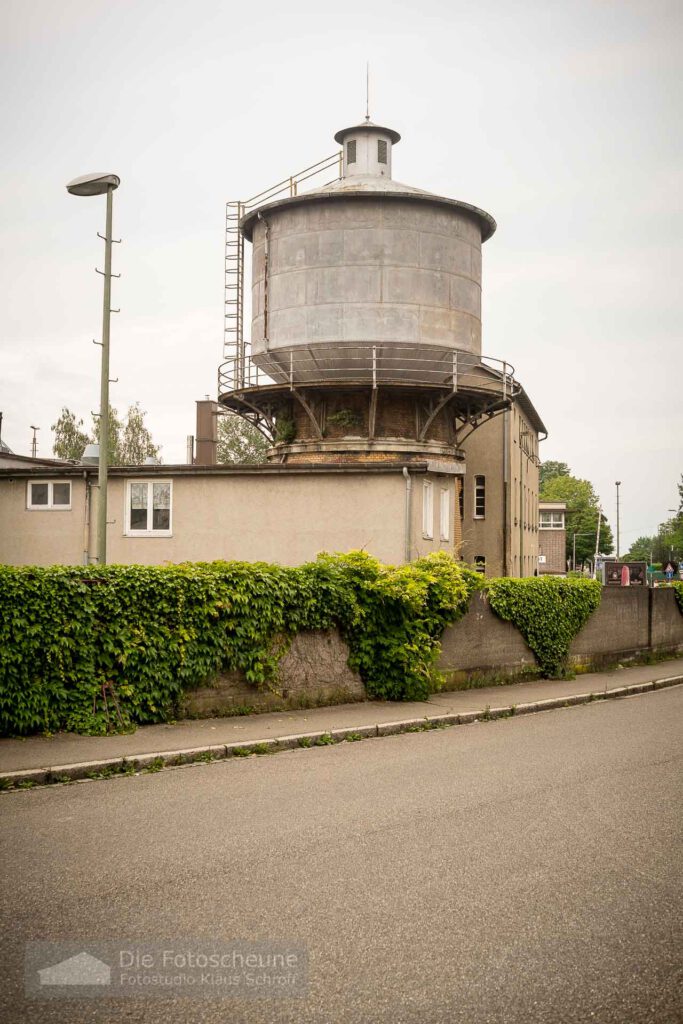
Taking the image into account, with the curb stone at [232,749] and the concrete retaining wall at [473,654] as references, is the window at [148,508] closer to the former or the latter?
the concrete retaining wall at [473,654]

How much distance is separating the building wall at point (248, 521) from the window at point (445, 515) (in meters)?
2.60

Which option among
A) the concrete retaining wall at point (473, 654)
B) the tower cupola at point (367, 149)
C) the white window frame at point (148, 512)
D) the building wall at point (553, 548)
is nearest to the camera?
the concrete retaining wall at point (473, 654)

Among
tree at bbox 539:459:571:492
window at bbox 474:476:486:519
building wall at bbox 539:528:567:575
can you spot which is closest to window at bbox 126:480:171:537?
window at bbox 474:476:486:519

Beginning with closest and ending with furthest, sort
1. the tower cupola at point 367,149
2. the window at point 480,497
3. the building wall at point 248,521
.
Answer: the building wall at point 248,521
the tower cupola at point 367,149
the window at point 480,497

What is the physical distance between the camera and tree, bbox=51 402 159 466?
253 feet

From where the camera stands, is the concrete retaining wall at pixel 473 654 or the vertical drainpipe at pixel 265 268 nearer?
the concrete retaining wall at pixel 473 654

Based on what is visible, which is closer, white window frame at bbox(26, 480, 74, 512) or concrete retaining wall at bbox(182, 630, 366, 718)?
concrete retaining wall at bbox(182, 630, 366, 718)

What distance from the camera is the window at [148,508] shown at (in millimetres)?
26188

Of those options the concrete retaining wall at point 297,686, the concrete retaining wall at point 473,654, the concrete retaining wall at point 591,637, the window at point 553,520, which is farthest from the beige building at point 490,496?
the window at point 553,520

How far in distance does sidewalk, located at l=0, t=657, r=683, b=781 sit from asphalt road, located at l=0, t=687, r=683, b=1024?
0.51m

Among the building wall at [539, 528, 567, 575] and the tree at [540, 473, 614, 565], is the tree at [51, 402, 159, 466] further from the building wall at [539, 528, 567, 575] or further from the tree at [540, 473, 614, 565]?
the tree at [540, 473, 614, 565]

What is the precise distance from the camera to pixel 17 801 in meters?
8.70

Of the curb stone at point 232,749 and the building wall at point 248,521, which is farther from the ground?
the building wall at point 248,521

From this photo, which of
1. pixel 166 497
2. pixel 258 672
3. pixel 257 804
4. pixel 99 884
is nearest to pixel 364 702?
pixel 258 672
